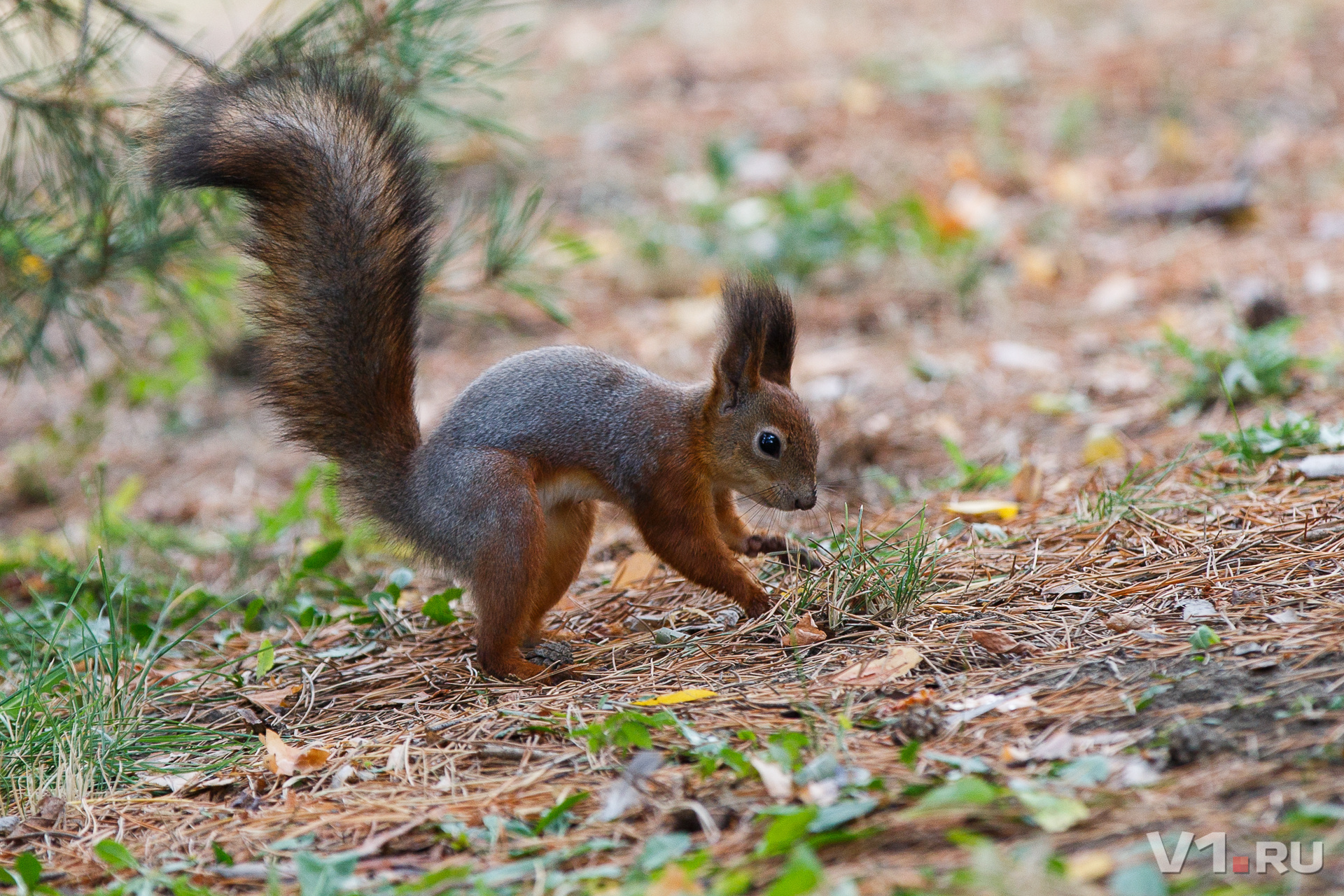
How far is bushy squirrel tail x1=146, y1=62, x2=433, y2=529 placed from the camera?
8.32 feet

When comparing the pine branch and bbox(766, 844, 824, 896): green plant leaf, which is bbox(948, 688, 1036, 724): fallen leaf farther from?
the pine branch

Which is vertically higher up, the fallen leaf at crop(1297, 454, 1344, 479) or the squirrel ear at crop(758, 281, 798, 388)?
the squirrel ear at crop(758, 281, 798, 388)

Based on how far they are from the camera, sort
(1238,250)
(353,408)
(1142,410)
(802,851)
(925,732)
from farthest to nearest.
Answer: (1238,250) < (1142,410) < (353,408) < (925,732) < (802,851)

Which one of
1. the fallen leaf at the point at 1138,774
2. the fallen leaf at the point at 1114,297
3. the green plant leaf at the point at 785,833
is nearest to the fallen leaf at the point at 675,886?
the green plant leaf at the point at 785,833

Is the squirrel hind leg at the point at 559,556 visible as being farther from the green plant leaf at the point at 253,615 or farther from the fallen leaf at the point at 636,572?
the green plant leaf at the point at 253,615

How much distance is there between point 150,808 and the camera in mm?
2043

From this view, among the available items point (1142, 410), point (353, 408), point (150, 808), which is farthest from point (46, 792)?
point (1142, 410)

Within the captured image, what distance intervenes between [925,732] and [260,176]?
69.3 inches

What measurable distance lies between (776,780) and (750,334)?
4.05 feet

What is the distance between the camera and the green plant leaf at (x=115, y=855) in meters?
1.79

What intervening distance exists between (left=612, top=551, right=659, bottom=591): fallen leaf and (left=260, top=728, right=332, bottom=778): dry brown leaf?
1053 mm

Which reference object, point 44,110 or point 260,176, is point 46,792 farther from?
point 44,110

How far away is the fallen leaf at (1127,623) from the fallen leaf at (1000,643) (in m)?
0.16

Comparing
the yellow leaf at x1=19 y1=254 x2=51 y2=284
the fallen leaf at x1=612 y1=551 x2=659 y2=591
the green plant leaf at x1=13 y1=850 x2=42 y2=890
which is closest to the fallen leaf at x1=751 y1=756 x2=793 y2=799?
the green plant leaf at x1=13 y1=850 x2=42 y2=890
